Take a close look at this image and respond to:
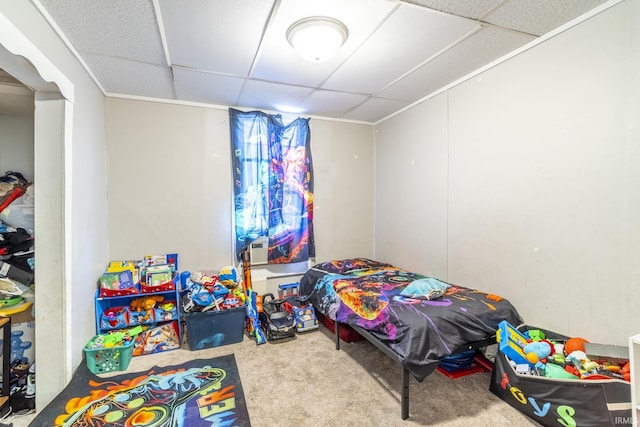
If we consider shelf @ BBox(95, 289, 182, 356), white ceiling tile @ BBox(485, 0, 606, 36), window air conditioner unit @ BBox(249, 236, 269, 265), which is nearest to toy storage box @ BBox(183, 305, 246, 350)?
shelf @ BBox(95, 289, 182, 356)

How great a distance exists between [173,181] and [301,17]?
2.29 m

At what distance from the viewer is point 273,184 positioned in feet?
11.8

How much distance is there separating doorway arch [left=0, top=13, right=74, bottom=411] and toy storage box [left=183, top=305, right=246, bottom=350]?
0.91 m

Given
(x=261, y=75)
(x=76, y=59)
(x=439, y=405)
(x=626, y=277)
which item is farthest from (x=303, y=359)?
(x=76, y=59)

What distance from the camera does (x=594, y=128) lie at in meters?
1.89

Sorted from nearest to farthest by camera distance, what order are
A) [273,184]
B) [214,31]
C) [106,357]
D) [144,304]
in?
[214,31], [106,357], [144,304], [273,184]

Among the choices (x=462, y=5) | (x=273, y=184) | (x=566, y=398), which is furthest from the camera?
(x=273, y=184)

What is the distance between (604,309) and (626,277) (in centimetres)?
25

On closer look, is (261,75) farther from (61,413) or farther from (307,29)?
(61,413)

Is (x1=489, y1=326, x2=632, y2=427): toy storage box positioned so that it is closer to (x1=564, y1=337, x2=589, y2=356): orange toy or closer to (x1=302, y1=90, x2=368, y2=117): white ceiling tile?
(x1=564, y1=337, x2=589, y2=356): orange toy

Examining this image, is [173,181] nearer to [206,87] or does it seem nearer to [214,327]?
[206,87]

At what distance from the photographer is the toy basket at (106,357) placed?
2330mm

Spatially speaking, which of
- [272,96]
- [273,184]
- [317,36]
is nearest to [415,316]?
[317,36]

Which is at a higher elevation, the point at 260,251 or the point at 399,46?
the point at 399,46
